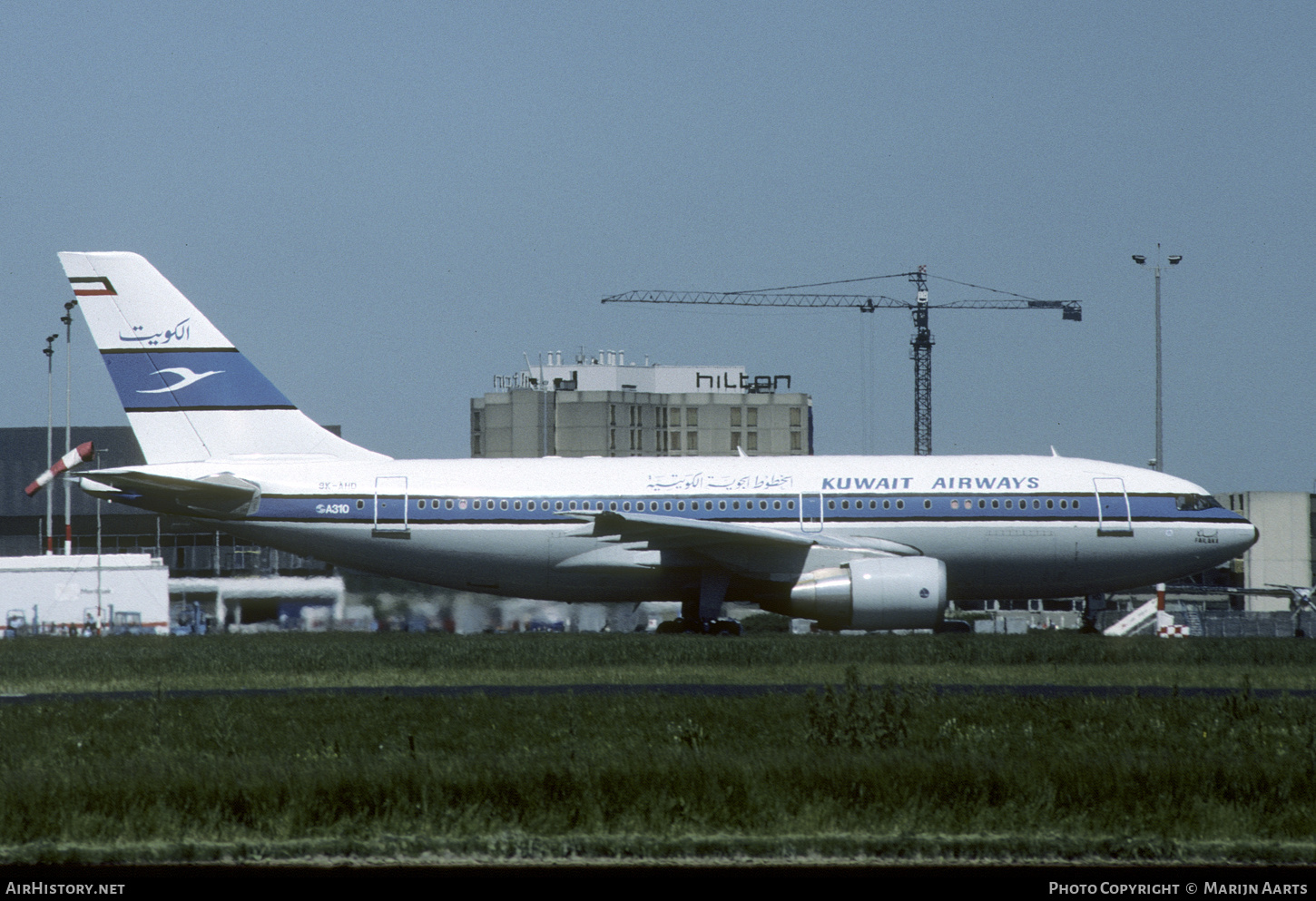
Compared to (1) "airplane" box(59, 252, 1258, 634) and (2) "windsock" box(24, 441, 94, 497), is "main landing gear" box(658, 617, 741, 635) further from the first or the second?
(2) "windsock" box(24, 441, 94, 497)

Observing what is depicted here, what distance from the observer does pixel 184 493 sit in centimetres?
3353

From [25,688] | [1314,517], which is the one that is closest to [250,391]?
[25,688]

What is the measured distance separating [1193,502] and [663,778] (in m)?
24.9

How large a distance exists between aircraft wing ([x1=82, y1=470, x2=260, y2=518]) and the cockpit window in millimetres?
20859

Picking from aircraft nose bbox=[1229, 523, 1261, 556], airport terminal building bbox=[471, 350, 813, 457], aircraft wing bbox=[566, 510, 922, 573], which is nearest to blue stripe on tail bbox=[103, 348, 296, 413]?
aircraft wing bbox=[566, 510, 922, 573]

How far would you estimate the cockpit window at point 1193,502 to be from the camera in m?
34.6

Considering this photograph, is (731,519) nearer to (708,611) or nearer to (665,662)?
(708,611)

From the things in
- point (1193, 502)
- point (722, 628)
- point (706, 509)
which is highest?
point (1193, 502)

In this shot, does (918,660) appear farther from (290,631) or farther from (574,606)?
(290,631)

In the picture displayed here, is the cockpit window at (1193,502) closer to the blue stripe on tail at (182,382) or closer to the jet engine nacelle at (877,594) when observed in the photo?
the jet engine nacelle at (877,594)

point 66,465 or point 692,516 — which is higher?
point 66,465

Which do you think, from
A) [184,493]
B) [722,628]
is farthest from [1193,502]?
[184,493]
